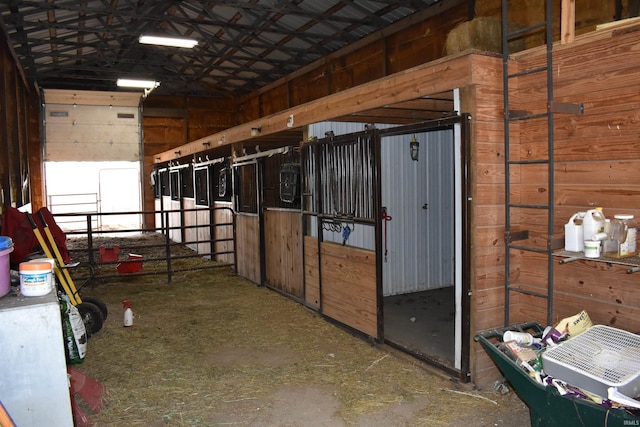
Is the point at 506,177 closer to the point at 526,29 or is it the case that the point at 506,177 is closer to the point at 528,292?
the point at 528,292

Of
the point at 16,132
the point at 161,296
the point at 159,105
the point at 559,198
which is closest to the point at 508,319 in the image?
the point at 559,198

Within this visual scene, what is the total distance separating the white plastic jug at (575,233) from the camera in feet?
8.45

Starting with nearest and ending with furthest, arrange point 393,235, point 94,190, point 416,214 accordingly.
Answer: point 393,235
point 416,214
point 94,190

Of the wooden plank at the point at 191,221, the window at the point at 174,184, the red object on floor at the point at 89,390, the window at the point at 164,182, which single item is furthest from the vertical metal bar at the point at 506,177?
the window at the point at 164,182

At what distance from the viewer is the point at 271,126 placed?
5.50 meters

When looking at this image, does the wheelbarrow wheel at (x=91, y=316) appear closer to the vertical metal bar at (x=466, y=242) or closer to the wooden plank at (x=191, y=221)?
the vertical metal bar at (x=466, y=242)

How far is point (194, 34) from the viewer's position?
11.1 metres

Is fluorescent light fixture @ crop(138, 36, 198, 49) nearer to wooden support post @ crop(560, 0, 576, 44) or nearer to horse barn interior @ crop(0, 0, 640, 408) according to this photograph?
horse barn interior @ crop(0, 0, 640, 408)

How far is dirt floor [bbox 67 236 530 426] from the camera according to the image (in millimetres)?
2838

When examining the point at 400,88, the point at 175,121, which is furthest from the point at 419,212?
the point at 175,121

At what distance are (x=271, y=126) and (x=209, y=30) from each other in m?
6.45

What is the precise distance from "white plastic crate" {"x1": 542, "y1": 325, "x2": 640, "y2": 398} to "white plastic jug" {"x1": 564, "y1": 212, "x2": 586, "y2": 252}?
1.44ft

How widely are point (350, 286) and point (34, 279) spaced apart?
102 inches

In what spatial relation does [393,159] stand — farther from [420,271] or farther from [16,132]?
[16,132]
